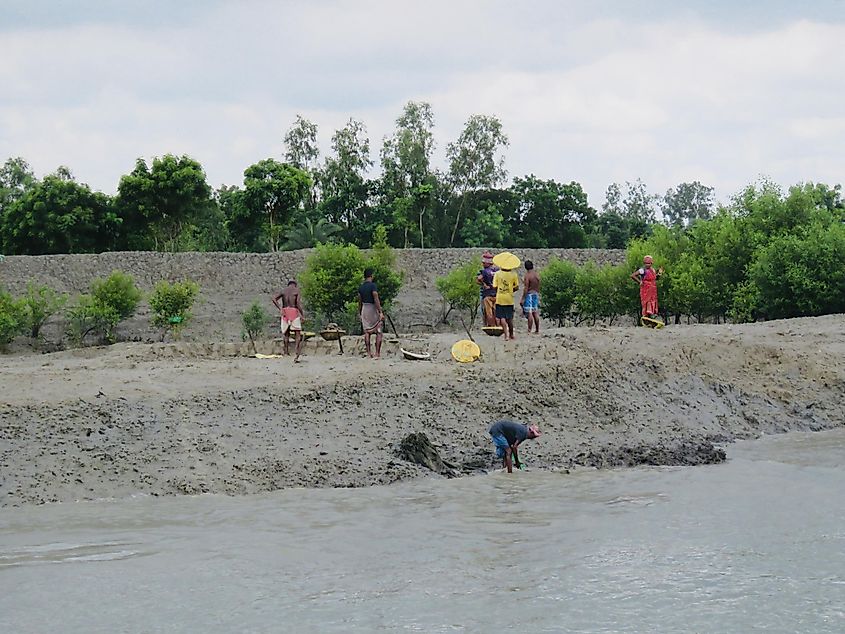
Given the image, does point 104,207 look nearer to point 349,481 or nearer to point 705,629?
point 349,481

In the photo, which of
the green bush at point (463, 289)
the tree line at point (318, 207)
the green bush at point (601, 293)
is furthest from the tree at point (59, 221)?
the green bush at point (601, 293)

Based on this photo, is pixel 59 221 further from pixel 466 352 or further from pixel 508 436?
pixel 508 436

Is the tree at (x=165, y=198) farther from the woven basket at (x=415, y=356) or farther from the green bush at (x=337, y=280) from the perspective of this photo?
the woven basket at (x=415, y=356)

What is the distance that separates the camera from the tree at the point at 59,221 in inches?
1423

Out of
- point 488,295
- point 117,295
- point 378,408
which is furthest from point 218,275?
point 378,408

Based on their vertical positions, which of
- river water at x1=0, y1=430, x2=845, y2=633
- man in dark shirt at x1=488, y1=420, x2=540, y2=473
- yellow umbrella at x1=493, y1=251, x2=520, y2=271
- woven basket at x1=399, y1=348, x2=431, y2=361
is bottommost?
river water at x1=0, y1=430, x2=845, y2=633

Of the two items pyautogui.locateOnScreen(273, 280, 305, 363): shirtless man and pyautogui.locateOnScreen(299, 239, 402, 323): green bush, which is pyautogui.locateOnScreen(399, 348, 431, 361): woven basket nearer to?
pyautogui.locateOnScreen(273, 280, 305, 363): shirtless man

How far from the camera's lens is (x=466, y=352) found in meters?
14.8

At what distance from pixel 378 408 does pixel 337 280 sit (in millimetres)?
15296

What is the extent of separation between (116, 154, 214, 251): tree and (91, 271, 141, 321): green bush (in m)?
Answer: 7.49

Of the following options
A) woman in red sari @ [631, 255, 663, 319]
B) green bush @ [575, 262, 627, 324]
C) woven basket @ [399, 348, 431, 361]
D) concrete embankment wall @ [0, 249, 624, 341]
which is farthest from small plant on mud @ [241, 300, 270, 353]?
woven basket @ [399, 348, 431, 361]

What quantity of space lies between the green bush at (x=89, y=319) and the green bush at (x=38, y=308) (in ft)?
1.44

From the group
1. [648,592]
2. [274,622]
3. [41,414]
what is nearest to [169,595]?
[274,622]

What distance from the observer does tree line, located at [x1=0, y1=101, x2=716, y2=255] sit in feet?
118
